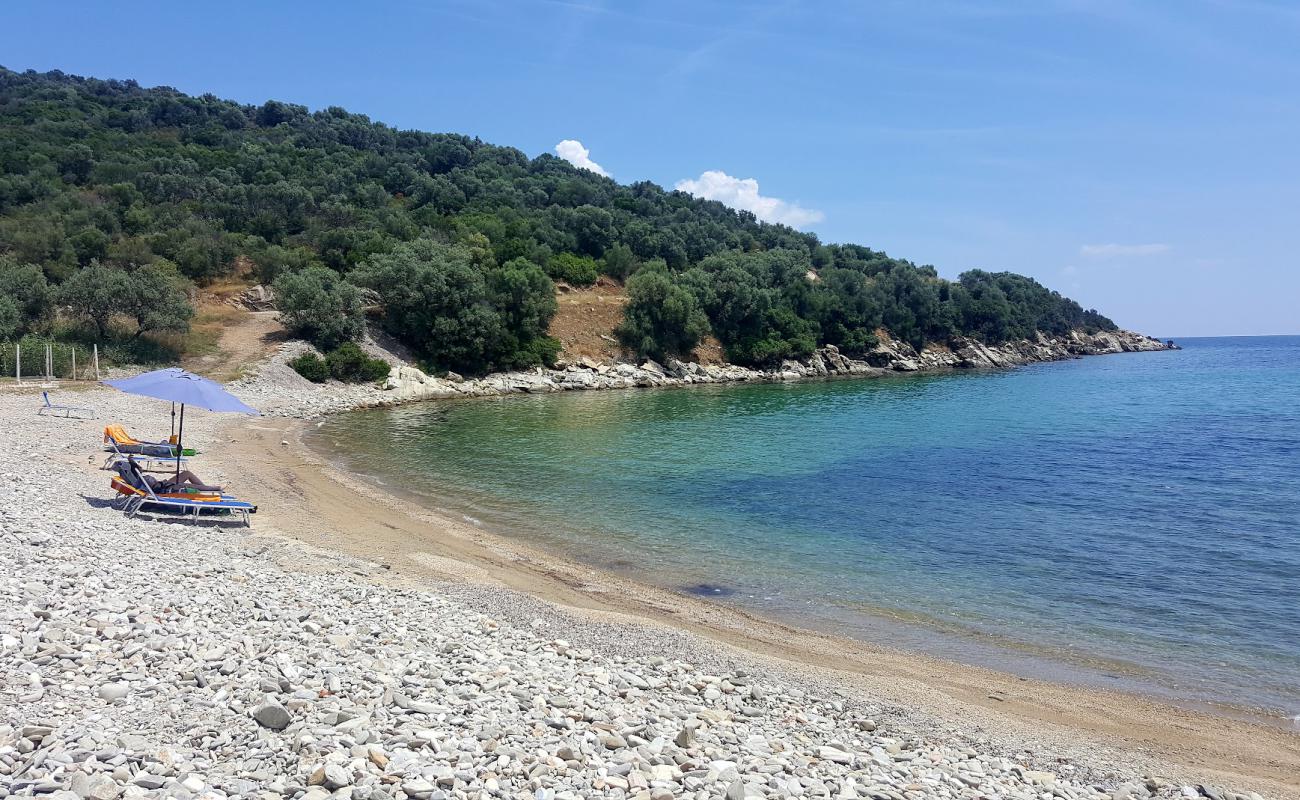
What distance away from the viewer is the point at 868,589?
15586 millimetres

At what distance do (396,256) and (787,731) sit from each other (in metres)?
56.3

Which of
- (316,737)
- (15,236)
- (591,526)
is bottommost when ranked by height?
(591,526)

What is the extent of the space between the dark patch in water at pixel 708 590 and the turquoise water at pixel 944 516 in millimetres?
79

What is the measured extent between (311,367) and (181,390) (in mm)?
33769

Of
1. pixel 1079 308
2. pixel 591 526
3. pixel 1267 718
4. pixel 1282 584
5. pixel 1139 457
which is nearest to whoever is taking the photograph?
pixel 1267 718

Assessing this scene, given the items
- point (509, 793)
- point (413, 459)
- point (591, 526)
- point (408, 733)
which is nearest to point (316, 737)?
point (408, 733)

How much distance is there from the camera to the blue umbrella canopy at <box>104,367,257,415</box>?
54.0 ft

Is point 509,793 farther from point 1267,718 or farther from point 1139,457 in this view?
point 1139,457

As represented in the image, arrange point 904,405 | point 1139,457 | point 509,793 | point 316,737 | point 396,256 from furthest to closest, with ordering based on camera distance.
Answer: point 396,256
point 904,405
point 1139,457
point 316,737
point 509,793

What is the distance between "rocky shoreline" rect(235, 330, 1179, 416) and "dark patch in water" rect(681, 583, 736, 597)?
30.9 meters

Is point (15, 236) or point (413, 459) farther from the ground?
point (15, 236)

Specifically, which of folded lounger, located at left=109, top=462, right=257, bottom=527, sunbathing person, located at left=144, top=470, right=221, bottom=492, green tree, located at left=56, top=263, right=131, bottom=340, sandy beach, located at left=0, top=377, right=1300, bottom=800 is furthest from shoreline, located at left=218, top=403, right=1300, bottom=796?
green tree, located at left=56, top=263, right=131, bottom=340

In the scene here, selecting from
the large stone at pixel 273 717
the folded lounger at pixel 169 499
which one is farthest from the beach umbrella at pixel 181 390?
the large stone at pixel 273 717

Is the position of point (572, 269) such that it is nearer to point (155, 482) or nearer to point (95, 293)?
point (95, 293)
